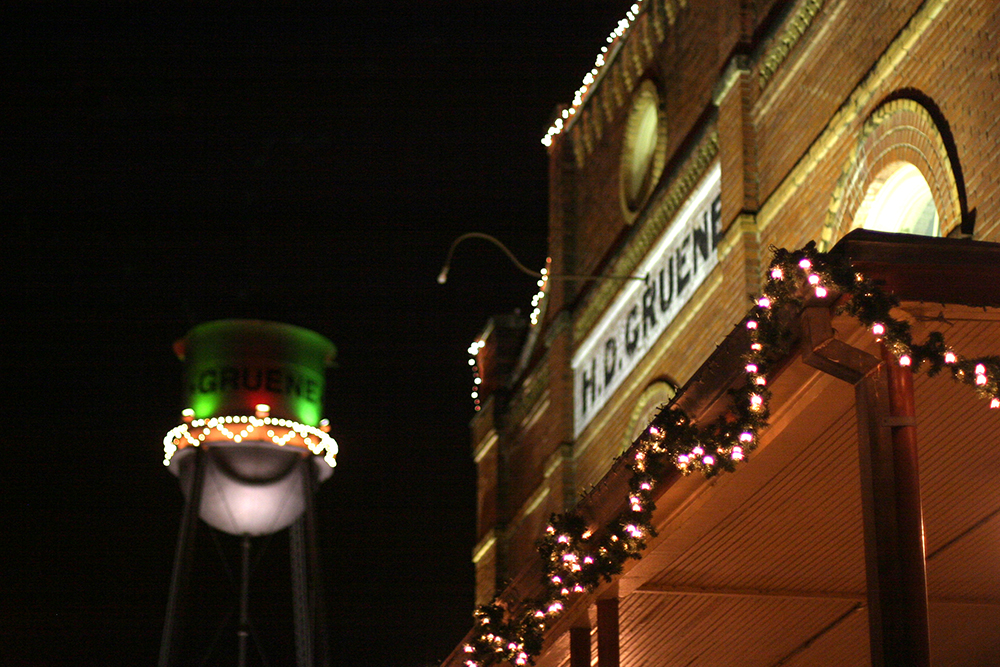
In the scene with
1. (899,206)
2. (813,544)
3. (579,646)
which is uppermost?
(899,206)

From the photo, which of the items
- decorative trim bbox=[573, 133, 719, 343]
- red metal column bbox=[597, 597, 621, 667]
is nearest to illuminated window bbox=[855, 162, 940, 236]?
decorative trim bbox=[573, 133, 719, 343]

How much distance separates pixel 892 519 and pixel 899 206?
5.83m

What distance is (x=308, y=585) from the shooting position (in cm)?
2728

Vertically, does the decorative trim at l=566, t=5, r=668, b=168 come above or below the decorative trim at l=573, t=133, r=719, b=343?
above

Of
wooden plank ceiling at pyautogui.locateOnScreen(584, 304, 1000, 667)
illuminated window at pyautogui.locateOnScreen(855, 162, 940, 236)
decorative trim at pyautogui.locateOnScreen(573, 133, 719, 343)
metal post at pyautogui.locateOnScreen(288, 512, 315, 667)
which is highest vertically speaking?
decorative trim at pyautogui.locateOnScreen(573, 133, 719, 343)

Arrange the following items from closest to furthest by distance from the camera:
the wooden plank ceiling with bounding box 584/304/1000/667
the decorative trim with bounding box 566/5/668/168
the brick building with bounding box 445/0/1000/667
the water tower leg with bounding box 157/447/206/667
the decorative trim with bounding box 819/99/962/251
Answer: the brick building with bounding box 445/0/1000/667 → the wooden plank ceiling with bounding box 584/304/1000/667 → the decorative trim with bounding box 819/99/962/251 → the decorative trim with bounding box 566/5/668/168 → the water tower leg with bounding box 157/447/206/667

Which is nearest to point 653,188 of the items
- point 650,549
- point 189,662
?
point 650,549

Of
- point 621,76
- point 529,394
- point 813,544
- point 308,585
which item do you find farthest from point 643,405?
point 308,585

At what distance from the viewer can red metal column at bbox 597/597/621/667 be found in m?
10.4

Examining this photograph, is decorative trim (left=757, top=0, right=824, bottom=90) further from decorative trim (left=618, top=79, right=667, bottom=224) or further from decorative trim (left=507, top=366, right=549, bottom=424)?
decorative trim (left=507, top=366, right=549, bottom=424)

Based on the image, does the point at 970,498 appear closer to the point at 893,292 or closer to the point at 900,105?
the point at 893,292

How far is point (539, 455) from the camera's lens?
69.4 ft

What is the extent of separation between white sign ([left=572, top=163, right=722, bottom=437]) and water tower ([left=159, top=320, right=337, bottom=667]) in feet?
21.4

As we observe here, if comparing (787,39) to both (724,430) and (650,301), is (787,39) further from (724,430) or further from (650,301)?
(724,430)
